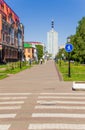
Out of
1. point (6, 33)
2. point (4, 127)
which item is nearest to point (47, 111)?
point (4, 127)

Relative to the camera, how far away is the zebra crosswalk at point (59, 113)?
980 centimetres

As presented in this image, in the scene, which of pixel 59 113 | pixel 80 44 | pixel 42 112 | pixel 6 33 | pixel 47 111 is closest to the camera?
pixel 59 113

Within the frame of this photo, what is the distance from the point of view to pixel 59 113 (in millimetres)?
11836

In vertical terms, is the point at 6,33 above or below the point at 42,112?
above

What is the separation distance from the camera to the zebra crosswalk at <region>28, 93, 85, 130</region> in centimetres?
980

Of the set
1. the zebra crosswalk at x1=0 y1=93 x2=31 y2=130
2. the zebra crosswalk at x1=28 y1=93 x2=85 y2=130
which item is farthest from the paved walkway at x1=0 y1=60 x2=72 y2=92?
the zebra crosswalk at x1=28 y1=93 x2=85 y2=130

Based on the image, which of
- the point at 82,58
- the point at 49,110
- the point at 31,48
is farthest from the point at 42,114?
the point at 31,48

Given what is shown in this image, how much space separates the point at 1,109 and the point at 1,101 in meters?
2.24

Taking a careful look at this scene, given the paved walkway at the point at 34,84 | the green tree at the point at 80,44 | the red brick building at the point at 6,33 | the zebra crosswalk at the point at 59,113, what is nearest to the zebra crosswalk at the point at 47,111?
the zebra crosswalk at the point at 59,113

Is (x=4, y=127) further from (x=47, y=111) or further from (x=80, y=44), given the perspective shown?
(x=80, y=44)

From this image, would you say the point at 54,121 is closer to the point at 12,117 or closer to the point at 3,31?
the point at 12,117

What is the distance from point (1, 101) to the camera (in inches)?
595

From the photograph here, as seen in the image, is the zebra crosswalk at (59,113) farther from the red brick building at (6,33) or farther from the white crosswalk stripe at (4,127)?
the red brick building at (6,33)

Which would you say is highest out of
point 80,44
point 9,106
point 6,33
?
point 6,33
